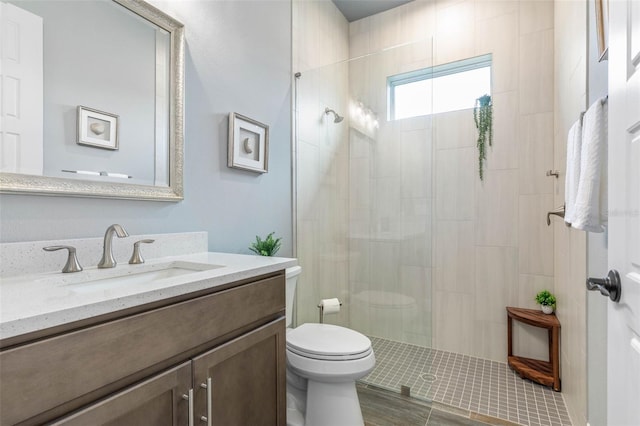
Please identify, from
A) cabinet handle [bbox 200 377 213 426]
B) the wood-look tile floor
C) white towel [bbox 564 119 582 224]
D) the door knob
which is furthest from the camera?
the wood-look tile floor

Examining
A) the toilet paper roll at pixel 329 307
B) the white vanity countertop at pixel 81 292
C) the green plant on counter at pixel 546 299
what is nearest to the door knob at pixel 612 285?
the white vanity countertop at pixel 81 292

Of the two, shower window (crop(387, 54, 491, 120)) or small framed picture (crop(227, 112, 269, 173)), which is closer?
small framed picture (crop(227, 112, 269, 173))

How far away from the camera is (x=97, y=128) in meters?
1.17

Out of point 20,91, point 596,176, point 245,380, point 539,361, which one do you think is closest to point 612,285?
point 596,176

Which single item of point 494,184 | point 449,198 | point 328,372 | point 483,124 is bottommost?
point 328,372

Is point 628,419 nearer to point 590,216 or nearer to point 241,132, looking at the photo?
point 590,216

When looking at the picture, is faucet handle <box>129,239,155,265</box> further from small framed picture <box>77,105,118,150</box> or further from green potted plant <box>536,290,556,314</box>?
green potted plant <box>536,290,556,314</box>

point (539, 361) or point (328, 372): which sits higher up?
point (328, 372)

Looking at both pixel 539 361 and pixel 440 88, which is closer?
pixel 539 361

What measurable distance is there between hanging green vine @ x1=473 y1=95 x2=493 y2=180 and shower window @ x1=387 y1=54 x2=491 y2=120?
0.07 metres

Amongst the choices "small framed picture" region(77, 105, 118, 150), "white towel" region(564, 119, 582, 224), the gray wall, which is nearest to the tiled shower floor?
the gray wall

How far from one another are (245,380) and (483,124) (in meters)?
2.43

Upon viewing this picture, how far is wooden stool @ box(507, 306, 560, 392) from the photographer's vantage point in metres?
2.03

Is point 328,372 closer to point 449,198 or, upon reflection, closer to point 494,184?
point 449,198
